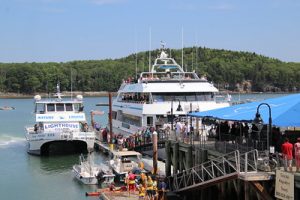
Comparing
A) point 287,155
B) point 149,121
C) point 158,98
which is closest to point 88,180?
point 149,121

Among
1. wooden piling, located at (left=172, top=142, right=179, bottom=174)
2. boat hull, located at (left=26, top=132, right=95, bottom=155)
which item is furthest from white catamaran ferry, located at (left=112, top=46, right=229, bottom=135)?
wooden piling, located at (left=172, top=142, right=179, bottom=174)

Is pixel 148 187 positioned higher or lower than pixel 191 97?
lower

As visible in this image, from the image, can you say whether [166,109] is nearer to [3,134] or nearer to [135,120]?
[135,120]

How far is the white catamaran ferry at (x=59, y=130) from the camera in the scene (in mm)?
44969

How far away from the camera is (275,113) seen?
2109 cm

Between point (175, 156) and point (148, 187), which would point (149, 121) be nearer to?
point (175, 156)

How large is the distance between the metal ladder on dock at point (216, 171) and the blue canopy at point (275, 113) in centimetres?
152

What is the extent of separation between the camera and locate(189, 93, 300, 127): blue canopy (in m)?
19.9

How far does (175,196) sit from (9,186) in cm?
1309

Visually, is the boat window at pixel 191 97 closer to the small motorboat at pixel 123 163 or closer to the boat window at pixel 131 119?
the boat window at pixel 131 119

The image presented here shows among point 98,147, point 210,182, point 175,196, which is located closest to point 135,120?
point 98,147

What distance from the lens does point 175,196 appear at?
25531 millimetres

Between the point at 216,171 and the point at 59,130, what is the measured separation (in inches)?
975

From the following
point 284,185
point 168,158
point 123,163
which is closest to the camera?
point 284,185
